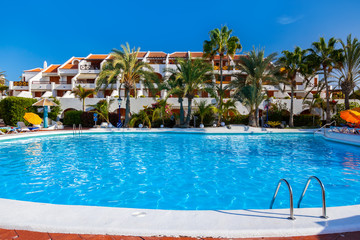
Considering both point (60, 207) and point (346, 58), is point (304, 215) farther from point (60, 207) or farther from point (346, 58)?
point (346, 58)

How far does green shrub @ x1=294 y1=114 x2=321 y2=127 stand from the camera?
25188mm

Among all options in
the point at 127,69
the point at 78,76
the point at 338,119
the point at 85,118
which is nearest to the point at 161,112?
the point at 127,69

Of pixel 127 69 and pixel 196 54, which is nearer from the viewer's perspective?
pixel 127 69

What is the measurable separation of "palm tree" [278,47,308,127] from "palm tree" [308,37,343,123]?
0.86 m

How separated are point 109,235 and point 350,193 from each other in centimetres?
575

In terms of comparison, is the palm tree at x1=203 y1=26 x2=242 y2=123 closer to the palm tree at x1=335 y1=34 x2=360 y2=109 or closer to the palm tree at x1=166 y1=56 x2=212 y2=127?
the palm tree at x1=166 y1=56 x2=212 y2=127

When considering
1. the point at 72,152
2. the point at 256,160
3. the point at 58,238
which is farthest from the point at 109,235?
the point at 72,152

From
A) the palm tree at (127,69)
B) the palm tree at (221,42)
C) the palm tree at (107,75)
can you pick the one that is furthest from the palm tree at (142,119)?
the palm tree at (221,42)

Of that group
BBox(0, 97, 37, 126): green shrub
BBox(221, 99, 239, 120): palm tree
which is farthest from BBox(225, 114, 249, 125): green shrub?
BBox(0, 97, 37, 126): green shrub

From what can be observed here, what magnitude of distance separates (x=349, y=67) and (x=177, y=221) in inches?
1059

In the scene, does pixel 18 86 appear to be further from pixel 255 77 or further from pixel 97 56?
pixel 255 77

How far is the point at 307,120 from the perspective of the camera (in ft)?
83.5

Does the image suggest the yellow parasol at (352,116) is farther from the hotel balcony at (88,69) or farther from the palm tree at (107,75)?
the hotel balcony at (88,69)

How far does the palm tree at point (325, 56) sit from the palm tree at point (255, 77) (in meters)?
3.95
